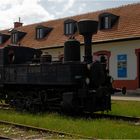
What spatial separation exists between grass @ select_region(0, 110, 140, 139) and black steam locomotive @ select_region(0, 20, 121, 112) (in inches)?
29.6

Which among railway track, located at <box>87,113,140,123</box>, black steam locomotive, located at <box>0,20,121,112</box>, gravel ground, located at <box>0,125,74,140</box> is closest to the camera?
gravel ground, located at <box>0,125,74,140</box>

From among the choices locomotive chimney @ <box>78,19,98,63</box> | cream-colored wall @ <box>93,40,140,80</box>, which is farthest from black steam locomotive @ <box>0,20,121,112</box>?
cream-colored wall @ <box>93,40,140,80</box>

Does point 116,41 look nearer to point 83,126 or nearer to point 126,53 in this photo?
point 126,53

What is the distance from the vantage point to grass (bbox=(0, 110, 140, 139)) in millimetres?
10492

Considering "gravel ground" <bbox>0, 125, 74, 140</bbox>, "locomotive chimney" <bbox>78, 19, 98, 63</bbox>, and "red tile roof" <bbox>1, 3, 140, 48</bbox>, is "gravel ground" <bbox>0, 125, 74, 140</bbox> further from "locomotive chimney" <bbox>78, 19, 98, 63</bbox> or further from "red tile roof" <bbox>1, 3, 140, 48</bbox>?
"red tile roof" <bbox>1, 3, 140, 48</bbox>

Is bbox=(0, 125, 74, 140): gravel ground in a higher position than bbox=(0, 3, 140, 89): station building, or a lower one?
lower

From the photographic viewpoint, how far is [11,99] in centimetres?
1739

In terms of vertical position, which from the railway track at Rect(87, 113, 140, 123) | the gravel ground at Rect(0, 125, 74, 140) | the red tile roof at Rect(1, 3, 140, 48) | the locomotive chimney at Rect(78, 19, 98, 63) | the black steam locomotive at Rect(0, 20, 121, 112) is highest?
the red tile roof at Rect(1, 3, 140, 48)

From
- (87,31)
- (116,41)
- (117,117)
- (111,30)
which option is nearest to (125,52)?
(116,41)

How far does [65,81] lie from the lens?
48.1 ft

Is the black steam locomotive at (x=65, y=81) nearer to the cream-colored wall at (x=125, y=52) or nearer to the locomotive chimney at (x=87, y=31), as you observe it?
the locomotive chimney at (x=87, y=31)

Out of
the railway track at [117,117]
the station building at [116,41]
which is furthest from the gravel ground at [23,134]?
the station building at [116,41]

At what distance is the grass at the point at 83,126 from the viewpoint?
10492 millimetres

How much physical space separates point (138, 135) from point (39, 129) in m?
2.81
